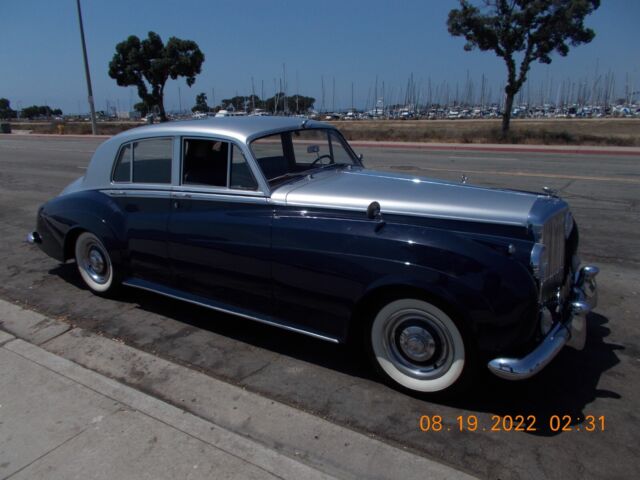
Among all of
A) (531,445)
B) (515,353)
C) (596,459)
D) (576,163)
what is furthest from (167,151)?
(576,163)

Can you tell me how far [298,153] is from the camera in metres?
4.55

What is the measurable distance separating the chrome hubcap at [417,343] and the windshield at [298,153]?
1485 mm

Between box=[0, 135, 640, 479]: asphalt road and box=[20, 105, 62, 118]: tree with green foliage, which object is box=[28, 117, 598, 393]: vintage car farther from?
box=[20, 105, 62, 118]: tree with green foliage

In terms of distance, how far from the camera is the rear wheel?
497cm

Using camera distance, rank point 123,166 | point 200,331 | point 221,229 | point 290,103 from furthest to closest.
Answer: point 290,103, point 123,166, point 200,331, point 221,229

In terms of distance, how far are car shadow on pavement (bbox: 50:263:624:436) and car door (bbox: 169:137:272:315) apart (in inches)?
16.5

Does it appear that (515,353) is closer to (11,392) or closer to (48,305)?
(11,392)

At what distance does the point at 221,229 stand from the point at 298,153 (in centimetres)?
109

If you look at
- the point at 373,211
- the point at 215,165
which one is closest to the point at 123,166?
the point at 215,165

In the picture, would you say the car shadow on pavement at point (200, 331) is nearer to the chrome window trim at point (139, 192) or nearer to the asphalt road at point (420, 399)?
the asphalt road at point (420, 399)

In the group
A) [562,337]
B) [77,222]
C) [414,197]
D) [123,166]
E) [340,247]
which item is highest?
[123,166]

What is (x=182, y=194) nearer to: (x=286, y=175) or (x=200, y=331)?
(x=286, y=175)

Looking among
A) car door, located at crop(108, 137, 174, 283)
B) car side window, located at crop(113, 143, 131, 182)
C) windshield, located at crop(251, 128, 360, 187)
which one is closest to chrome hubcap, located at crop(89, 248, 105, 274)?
car door, located at crop(108, 137, 174, 283)

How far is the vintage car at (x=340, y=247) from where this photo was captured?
116 inches
